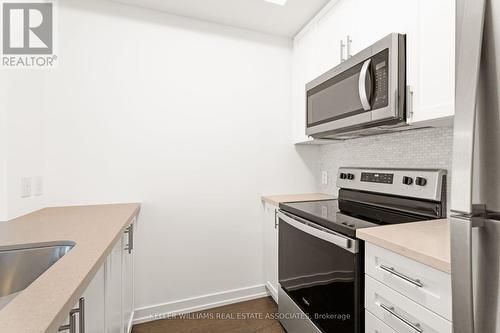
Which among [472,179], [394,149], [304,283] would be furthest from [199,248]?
[472,179]

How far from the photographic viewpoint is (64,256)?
0.83m

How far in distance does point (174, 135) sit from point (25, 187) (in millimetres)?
979

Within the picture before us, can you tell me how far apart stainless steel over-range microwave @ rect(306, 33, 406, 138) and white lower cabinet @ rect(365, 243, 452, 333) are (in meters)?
0.69

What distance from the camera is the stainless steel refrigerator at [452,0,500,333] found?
1.59ft

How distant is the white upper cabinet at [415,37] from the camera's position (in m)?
1.05

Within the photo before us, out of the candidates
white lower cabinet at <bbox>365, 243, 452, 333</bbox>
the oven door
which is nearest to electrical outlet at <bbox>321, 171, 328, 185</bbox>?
the oven door

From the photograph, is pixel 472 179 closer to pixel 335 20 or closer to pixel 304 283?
pixel 304 283

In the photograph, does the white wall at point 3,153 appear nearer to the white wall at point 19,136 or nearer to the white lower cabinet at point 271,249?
the white wall at point 19,136

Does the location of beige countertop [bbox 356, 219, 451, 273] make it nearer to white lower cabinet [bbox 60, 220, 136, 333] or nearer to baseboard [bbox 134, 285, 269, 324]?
white lower cabinet [bbox 60, 220, 136, 333]

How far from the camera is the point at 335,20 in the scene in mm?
1722

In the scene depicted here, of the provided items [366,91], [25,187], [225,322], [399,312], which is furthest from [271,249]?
[25,187]

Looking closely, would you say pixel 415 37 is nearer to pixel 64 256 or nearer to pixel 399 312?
pixel 399 312

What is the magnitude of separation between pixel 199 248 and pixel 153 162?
2.61 ft

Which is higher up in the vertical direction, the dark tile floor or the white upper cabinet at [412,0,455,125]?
the white upper cabinet at [412,0,455,125]
